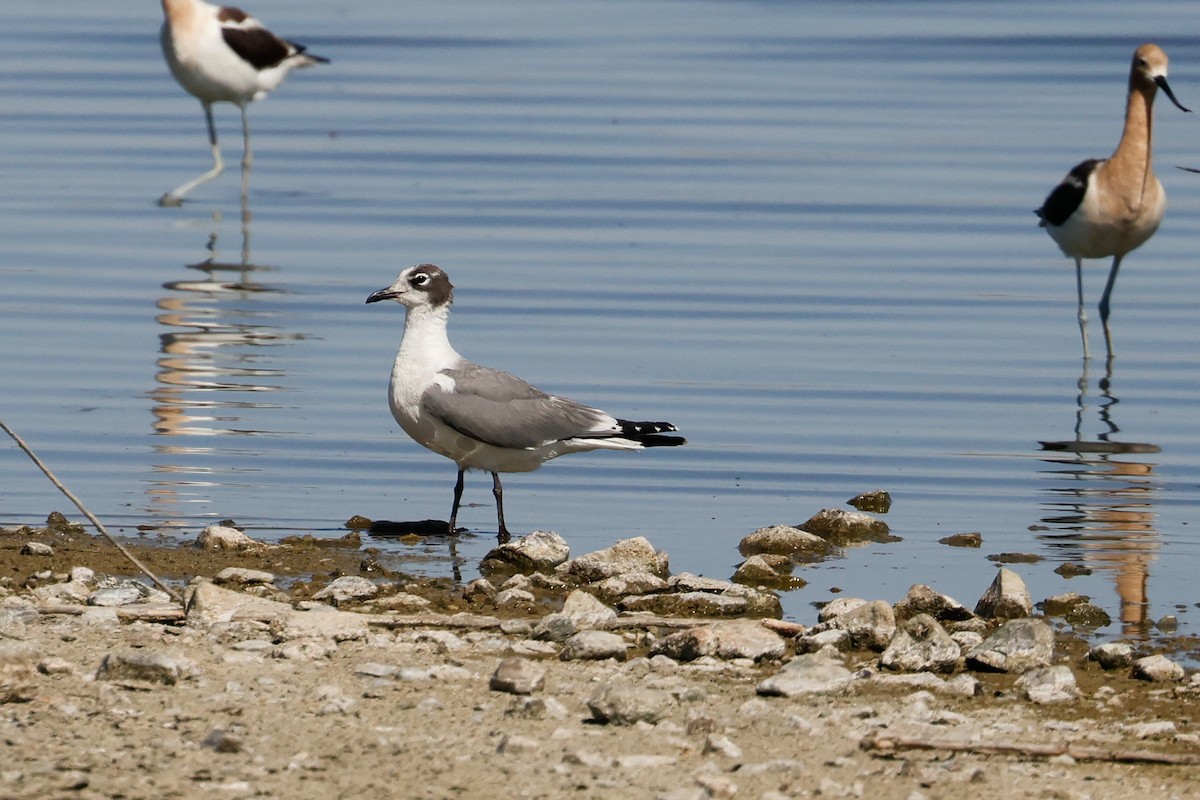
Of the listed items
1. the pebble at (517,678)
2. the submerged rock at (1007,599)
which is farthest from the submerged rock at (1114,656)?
the pebble at (517,678)

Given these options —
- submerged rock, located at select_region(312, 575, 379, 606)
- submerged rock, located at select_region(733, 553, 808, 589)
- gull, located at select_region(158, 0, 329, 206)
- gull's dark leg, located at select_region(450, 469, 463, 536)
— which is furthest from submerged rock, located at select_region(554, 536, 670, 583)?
gull, located at select_region(158, 0, 329, 206)

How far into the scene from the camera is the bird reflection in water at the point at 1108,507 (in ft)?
26.2

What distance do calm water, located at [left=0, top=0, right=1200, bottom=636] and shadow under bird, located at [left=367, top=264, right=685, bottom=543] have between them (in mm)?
352

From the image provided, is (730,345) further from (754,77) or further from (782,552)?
(754,77)

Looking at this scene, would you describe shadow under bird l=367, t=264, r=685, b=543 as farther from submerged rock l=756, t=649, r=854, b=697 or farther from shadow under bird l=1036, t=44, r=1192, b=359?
shadow under bird l=1036, t=44, r=1192, b=359

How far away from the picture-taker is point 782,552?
27.1 feet

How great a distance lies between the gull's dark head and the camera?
8938 mm

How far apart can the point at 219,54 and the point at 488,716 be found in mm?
15978

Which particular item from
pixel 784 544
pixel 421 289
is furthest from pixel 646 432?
pixel 421 289

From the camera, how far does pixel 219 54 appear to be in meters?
20.5

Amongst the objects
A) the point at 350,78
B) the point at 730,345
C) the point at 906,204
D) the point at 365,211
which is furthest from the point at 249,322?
the point at 350,78

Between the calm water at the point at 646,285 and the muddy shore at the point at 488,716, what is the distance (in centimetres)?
136

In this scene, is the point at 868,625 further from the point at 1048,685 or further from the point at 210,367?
the point at 210,367

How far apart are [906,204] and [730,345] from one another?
5.53 metres
